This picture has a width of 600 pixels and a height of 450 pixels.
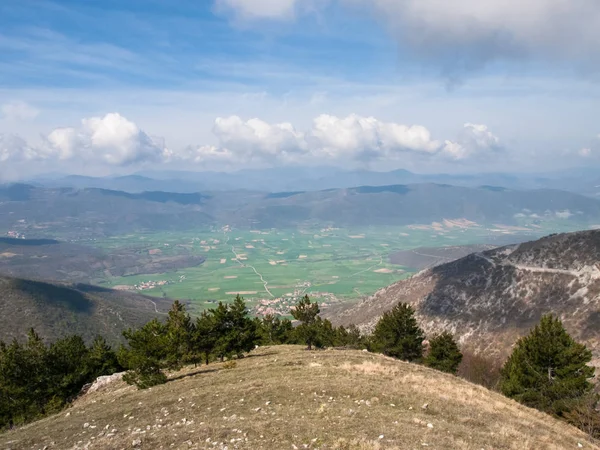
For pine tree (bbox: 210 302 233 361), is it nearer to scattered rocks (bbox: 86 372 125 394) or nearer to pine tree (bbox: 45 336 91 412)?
scattered rocks (bbox: 86 372 125 394)

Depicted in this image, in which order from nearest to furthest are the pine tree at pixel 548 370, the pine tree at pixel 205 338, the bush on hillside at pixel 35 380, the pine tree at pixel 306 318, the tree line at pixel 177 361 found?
the tree line at pixel 177 361, the pine tree at pixel 548 370, the bush on hillside at pixel 35 380, the pine tree at pixel 205 338, the pine tree at pixel 306 318

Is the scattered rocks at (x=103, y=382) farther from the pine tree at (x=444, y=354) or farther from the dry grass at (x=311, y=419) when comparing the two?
the pine tree at (x=444, y=354)

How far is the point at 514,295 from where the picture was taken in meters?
147

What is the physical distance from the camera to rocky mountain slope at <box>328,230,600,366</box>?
126m

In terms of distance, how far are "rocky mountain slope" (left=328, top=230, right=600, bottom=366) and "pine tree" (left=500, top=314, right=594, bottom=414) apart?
231 feet

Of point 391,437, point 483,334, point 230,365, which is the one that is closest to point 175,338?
point 230,365

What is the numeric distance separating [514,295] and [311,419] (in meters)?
148

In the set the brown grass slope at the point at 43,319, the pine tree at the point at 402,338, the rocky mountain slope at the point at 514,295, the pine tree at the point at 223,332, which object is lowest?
the brown grass slope at the point at 43,319

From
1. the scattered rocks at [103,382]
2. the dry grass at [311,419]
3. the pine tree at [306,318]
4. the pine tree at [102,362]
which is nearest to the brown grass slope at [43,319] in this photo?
the pine tree at [102,362]

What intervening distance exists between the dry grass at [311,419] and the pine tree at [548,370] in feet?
57.5

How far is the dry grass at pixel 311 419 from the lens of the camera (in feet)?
69.2

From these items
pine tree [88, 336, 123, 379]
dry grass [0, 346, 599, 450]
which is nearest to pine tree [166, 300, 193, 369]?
dry grass [0, 346, 599, 450]

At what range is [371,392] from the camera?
29.8 meters

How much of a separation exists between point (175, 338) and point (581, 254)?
6146 inches
